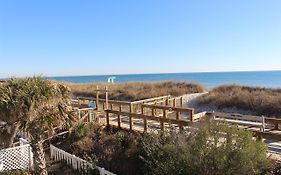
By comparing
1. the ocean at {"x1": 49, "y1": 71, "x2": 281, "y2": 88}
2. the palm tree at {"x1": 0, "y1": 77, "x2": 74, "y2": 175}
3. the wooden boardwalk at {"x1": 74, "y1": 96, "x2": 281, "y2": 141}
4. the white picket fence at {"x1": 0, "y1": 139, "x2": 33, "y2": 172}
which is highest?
the palm tree at {"x1": 0, "y1": 77, "x2": 74, "y2": 175}

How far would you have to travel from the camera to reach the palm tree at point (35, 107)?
7.40 m

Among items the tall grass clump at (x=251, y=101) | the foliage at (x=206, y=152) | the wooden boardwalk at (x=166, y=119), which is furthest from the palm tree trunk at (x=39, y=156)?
the tall grass clump at (x=251, y=101)

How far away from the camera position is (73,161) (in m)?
9.26

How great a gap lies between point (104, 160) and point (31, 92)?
3.08m

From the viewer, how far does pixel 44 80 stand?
8016 mm

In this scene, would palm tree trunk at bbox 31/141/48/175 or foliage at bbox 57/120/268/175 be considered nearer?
foliage at bbox 57/120/268/175

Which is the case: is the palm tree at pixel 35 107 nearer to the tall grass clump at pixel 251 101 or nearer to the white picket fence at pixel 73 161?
the white picket fence at pixel 73 161

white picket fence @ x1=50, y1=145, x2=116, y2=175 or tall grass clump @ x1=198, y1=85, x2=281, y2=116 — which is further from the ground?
tall grass clump @ x1=198, y1=85, x2=281, y2=116

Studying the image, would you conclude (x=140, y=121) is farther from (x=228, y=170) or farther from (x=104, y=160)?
(x=228, y=170)

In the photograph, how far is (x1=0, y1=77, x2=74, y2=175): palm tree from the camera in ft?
24.3

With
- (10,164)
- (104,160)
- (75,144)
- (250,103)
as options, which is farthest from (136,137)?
(250,103)

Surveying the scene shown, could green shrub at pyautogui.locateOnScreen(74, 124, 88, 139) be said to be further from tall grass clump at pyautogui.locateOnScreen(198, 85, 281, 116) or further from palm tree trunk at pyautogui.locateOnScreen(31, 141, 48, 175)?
tall grass clump at pyautogui.locateOnScreen(198, 85, 281, 116)

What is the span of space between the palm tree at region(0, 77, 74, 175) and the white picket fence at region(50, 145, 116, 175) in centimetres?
109

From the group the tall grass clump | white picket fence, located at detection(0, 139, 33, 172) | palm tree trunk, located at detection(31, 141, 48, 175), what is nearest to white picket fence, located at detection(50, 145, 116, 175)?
white picket fence, located at detection(0, 139, 33, 172)
